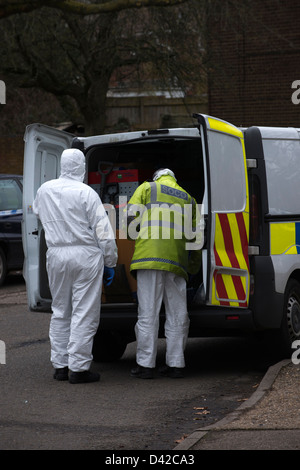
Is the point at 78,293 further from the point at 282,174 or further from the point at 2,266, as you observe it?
the point at 2,266

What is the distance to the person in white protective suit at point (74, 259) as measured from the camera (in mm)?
7984

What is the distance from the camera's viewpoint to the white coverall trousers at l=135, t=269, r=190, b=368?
26.9ft

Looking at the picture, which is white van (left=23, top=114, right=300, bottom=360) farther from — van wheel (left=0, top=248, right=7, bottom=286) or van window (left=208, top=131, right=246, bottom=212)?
van wheel (left=0, top=248, right=7, bottom=286)

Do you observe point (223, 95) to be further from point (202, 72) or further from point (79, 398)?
point (79, 398)

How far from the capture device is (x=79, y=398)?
7473 mm

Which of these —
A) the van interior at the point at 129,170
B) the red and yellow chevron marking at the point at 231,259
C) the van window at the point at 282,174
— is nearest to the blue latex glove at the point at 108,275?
the van interior at the point at 129,170

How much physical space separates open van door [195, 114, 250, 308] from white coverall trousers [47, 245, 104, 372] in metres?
0.91

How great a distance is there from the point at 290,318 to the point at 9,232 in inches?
301

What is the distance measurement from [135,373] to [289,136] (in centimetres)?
246

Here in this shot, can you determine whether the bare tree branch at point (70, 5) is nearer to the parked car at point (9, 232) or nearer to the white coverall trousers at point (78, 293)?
the parked car at point (9, 232)

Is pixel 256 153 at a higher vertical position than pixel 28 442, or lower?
higher

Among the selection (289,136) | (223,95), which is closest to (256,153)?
(289,136)

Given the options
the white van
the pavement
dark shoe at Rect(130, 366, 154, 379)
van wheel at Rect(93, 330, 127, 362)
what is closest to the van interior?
the white van
